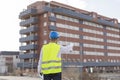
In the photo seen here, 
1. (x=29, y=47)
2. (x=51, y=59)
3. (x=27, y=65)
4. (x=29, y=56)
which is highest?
(x=51, y=59)

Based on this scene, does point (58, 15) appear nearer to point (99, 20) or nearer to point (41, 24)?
point (41, 24)

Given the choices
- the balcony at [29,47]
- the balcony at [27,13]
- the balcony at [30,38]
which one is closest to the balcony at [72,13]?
the balcony at [27,13]

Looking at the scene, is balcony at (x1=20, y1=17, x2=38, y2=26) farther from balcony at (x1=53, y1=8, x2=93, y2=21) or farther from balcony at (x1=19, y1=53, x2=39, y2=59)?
balcony at (x1=19, y1=53, x2=39, y2=59)

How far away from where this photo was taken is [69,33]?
285 feet

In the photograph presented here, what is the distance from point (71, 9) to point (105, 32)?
2256 cm

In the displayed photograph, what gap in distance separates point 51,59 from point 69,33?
269 ft

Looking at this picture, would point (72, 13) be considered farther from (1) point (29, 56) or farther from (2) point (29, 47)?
(1) point (29, 56)

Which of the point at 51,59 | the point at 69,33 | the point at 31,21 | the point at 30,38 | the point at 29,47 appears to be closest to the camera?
the point at 51,59

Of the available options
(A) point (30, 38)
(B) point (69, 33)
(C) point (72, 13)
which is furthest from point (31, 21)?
(C) point (72, 13)

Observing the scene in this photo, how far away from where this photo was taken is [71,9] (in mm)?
91188

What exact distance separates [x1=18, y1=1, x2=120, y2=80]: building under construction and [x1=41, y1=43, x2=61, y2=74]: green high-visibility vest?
66.8 m

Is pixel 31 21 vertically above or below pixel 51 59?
above

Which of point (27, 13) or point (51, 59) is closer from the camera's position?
point (51, 59)

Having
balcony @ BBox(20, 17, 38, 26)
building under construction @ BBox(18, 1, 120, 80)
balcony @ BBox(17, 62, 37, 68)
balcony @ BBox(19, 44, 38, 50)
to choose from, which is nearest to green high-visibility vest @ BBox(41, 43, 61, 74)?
building under construction @ BBox(18, 1, 120, 80)
